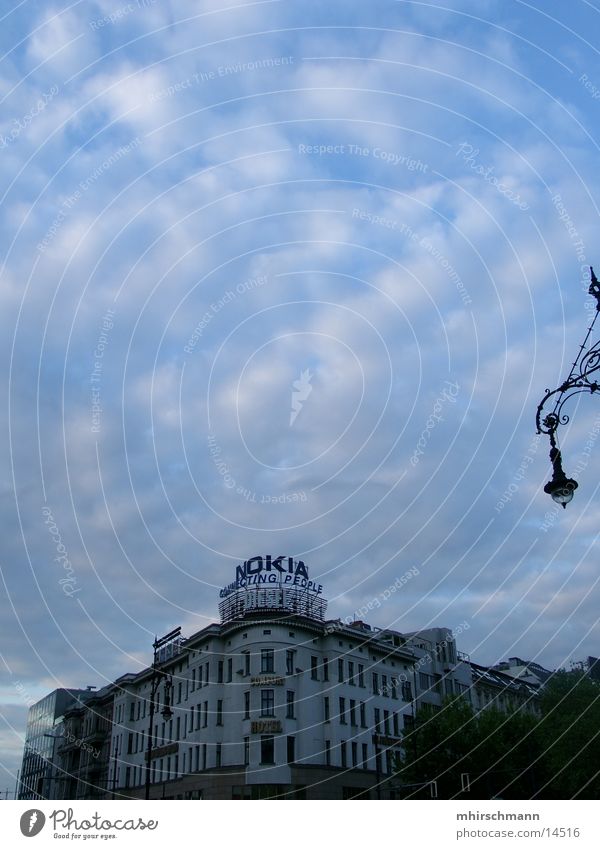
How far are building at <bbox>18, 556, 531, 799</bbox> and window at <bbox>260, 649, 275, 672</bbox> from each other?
2.9 inches

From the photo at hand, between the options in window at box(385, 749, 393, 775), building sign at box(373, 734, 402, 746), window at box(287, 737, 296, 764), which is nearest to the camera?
window at box(287, 737, 296, 764)

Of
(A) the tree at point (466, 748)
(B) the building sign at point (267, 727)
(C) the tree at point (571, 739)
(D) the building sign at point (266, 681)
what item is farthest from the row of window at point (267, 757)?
(C) the tree at point (571, 739)

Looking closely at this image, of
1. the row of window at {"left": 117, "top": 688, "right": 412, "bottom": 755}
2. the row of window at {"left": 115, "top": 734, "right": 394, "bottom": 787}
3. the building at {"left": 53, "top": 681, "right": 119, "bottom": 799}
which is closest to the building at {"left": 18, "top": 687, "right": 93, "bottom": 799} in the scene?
the building at {"left": 53, "top": 681, "right": 119, "bottom": 799}

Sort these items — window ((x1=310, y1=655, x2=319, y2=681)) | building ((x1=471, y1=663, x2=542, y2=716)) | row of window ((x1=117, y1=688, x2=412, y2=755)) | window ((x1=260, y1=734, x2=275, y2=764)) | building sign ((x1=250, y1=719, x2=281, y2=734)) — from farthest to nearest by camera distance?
building ((x1=471, y1=663, x2=542, y2=716))
window ((x1=310, y1=655, x2=319, y2=681))
row of window ((x1=117, y1=688, x2=412, y2=755))
building sign ((x1=250, y1=719, x2=281, y2=734))
window ((x1=260, y1=734, x2=275, y2=764))

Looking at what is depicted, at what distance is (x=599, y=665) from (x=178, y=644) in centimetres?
5615

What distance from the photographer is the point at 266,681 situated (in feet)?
170

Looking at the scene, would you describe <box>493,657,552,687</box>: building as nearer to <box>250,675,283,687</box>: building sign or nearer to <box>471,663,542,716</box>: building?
<box>471,663,542,716</box>: building

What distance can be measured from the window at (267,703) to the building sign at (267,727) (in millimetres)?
550

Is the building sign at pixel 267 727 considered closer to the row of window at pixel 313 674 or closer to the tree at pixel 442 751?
the row of window at pixel 313 674

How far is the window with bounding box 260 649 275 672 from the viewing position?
5250 centimetres

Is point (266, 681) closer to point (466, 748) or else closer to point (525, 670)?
point (466, 748)

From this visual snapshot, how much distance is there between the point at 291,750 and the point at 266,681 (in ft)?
16.4

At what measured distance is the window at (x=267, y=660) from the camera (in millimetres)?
52500
